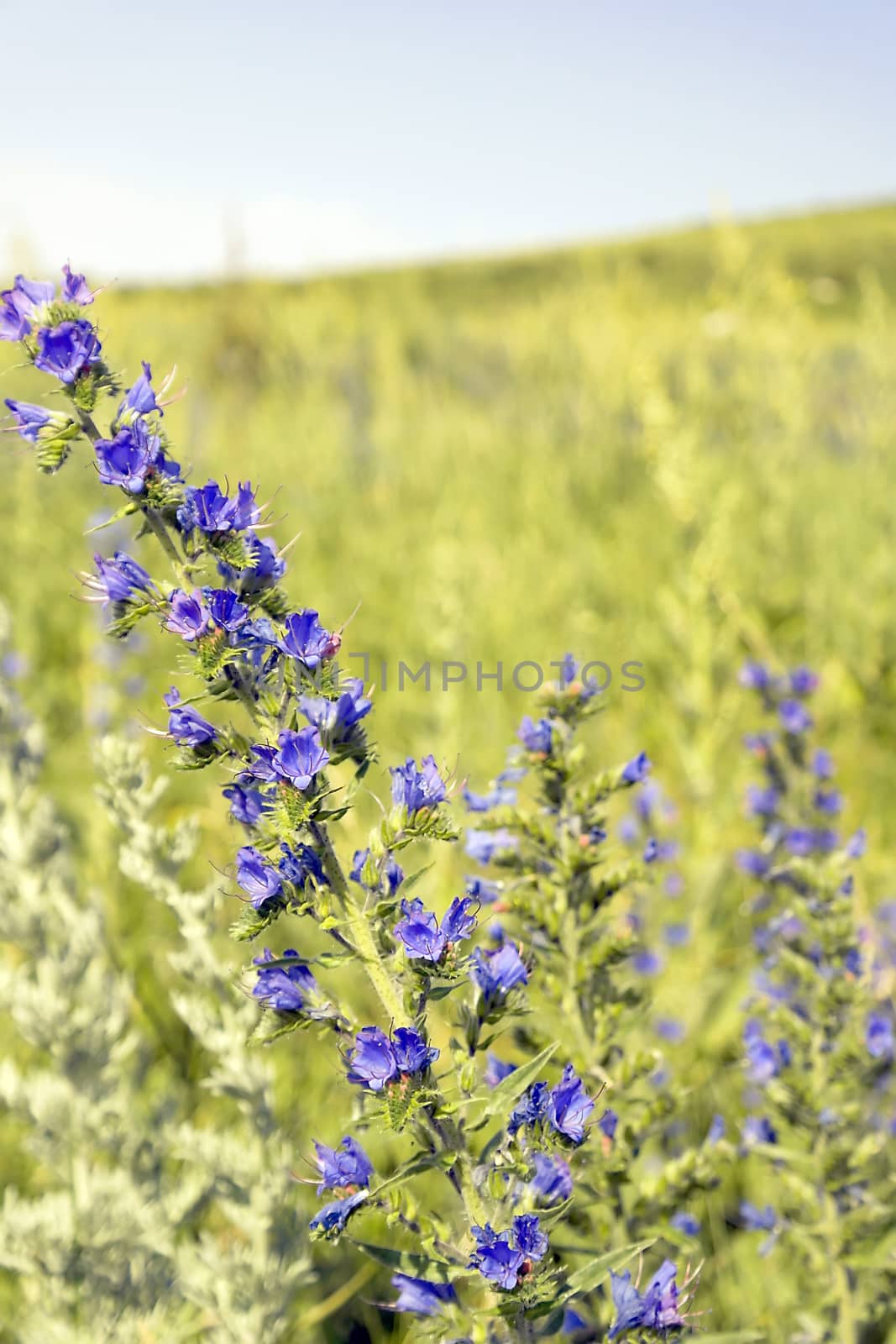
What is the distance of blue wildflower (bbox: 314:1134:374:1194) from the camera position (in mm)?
1265

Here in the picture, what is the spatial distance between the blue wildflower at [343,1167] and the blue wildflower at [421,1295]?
13 centimetres

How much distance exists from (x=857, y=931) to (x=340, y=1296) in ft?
5.06

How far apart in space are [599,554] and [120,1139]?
5687 mm

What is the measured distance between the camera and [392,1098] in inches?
45.6

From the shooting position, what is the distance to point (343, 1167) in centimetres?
128

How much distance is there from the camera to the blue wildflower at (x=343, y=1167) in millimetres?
1265

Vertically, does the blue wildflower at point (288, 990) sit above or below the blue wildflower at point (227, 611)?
below

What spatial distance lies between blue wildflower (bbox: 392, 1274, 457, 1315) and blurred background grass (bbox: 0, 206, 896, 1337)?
90 centimetres

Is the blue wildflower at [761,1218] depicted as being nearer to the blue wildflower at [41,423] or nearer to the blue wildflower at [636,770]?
the blue wildflower at [636,770]

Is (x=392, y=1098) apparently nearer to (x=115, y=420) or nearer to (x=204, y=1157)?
(x=115, y=420)

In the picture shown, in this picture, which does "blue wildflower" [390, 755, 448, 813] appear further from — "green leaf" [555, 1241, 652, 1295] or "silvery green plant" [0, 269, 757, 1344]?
"green leaf" [555, 1241, 652, 1295]

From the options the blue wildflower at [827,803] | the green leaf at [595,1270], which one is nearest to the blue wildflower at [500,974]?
the green leaf at [595,1270]

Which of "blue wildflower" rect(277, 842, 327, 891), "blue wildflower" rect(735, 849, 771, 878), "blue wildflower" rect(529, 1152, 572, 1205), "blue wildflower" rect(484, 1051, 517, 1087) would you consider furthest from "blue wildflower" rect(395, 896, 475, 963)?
"blue wildflower" rect(735, 849, 771, 878)

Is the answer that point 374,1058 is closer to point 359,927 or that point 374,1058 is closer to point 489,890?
point 359,927
